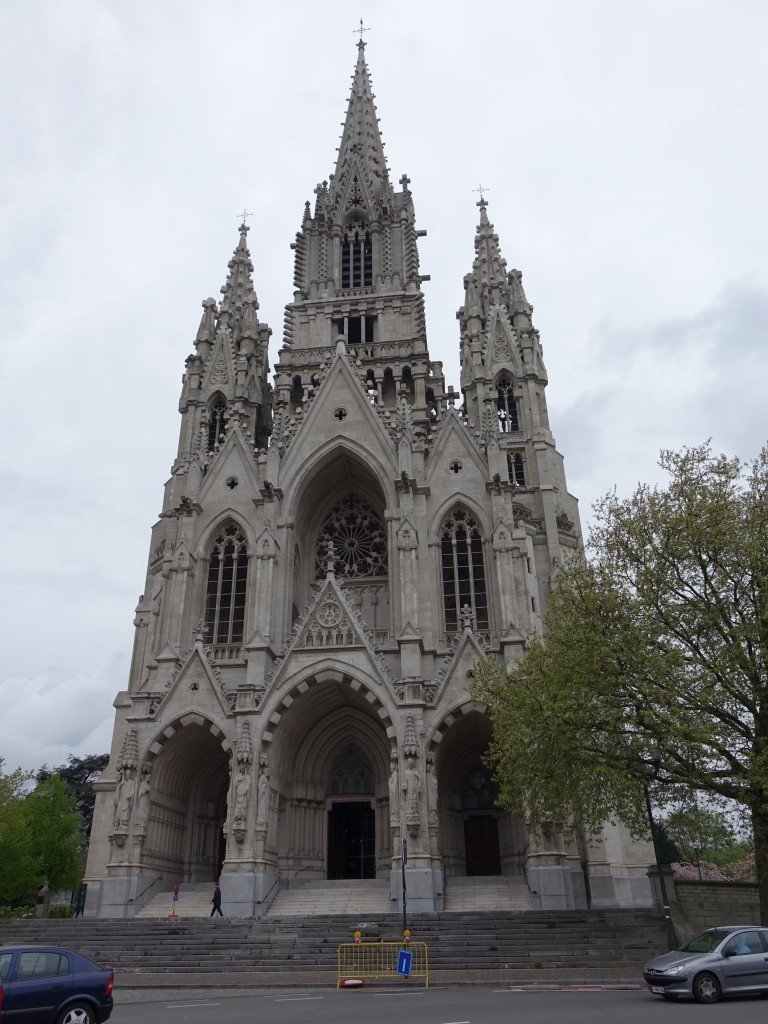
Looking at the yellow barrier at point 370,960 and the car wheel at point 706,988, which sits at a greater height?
the yellow barrier at point 370,960

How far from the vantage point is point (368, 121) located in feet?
165

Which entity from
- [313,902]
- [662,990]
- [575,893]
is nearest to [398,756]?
[313,902]

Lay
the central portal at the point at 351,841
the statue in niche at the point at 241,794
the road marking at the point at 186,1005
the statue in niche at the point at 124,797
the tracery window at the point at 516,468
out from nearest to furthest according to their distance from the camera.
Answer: the road marking at the point at 186,1005 < the statue in niche at the point at 241,794 < the statue in niche at the point at 124,797 < the central portal at the point at 351,841 < the tracery window at the point at 516,468

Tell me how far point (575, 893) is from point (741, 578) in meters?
12.9

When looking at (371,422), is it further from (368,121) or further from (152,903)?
(368,121)

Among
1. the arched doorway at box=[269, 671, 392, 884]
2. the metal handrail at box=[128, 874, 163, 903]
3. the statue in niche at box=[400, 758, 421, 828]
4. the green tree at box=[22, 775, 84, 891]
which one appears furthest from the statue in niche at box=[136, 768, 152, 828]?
the green tree at box=[22, 775, 84, 891]

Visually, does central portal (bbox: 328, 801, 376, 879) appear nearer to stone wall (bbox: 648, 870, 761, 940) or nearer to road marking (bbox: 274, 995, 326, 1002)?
stone wall (bbox: 648, 870, 761, 940)

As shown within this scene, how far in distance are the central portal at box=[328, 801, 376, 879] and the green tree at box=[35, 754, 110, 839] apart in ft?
144

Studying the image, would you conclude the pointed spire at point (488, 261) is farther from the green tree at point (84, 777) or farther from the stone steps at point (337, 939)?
the green tree at point (84, 777)

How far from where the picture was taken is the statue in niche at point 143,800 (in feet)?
83.9

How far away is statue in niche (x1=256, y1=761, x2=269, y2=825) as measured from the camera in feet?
81.9

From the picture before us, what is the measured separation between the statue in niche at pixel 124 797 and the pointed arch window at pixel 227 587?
6.08 metres

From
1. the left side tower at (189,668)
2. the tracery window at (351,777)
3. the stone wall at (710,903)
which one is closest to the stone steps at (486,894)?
the stone wall at (710,903)

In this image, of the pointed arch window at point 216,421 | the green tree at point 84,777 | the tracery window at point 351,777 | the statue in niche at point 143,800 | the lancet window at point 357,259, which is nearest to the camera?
the statue in niche at point 143,800
